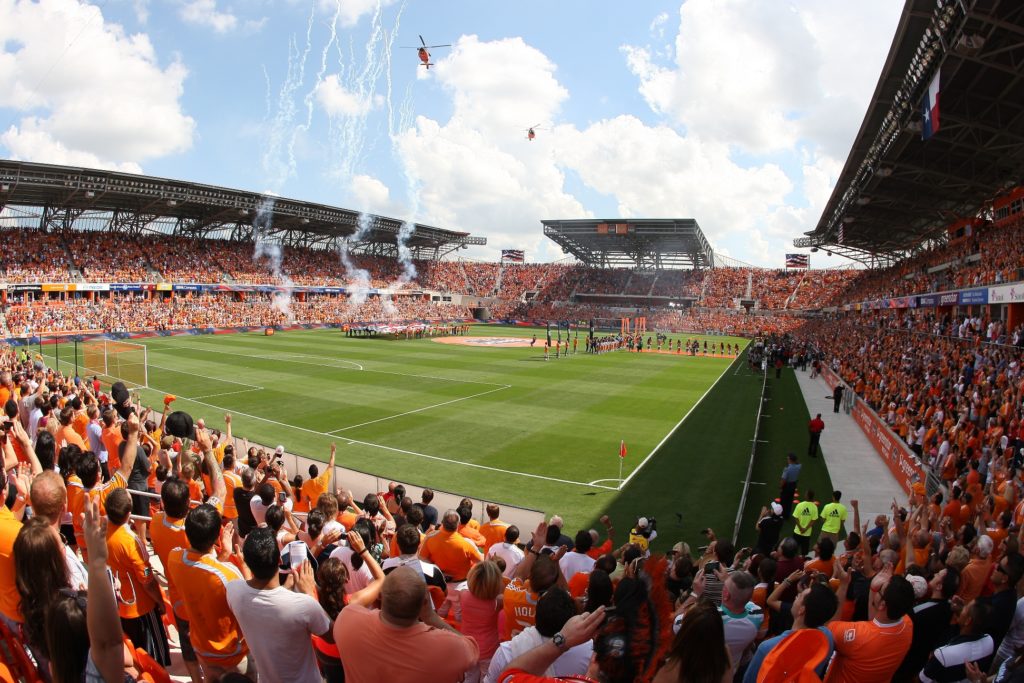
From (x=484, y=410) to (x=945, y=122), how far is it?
68.8 feet

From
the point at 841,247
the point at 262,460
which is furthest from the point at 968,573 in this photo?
the point at 841,247

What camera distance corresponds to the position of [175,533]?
464 centimetres

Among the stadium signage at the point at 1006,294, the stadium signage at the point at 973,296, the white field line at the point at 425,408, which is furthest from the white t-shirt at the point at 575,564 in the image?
the stadium signage at the point at 973,296

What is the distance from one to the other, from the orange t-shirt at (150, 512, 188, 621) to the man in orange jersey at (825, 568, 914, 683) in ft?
15.0

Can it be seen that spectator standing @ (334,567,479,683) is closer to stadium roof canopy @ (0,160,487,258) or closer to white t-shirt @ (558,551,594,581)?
white t-shirt @ (558,551,594,581)

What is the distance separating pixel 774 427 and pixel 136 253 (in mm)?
59834

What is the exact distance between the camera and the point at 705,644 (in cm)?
269

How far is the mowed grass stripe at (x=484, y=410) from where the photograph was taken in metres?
15.9

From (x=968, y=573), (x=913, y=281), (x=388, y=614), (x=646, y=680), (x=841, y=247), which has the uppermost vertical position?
(x=841, y=247)

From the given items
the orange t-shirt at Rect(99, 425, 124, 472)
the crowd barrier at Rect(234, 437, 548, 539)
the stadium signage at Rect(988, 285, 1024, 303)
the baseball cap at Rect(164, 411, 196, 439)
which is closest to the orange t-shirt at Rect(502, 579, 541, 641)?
the crowd barrier at Rect(234, 437, 548, 539)

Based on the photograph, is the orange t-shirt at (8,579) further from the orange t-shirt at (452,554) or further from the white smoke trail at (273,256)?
the white smoke trail at (273,256)

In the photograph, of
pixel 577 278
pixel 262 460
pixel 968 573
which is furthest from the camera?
pixel 577 278

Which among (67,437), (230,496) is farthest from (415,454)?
(67,437)

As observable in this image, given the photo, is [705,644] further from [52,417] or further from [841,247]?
[841,247]
